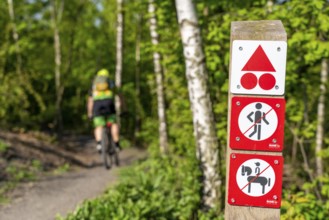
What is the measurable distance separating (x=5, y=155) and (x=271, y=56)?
802 cm

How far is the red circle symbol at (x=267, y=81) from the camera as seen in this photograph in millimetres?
2780

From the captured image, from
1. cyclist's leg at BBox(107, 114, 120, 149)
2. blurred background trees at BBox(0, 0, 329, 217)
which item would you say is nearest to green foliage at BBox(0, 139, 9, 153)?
cyclist's leg at BBox(107, 114, 120, 149)

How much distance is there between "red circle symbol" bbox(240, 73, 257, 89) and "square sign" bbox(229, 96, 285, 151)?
9 cm

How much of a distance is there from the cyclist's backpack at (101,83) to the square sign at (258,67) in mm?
6038

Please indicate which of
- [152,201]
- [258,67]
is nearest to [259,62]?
[258,67]

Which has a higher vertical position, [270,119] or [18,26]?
[18,26]

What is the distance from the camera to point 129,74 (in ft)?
65.4

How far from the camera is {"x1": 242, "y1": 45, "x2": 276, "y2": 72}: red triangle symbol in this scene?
278 centimetres

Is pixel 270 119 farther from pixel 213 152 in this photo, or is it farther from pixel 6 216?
pixel 6 216

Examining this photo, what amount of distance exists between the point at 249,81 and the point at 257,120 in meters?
0.28

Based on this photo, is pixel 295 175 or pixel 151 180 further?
pixel 295 175

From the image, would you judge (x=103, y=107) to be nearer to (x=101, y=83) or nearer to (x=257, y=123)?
(x=101, y=83)

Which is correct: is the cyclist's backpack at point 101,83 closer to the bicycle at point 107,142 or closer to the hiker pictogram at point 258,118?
the bicycle at point 107,142

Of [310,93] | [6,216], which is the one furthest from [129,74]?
[6,216]
